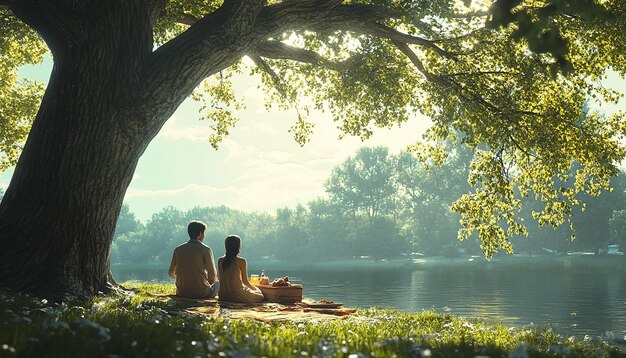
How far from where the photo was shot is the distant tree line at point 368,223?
13138cm

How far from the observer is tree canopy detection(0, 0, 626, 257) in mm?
12438

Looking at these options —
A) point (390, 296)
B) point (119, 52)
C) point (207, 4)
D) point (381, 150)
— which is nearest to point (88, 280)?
point (119, 52)

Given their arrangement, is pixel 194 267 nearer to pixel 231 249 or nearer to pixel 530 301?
pixel 231 249

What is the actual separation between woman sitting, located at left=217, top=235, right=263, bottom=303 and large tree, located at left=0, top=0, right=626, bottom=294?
2862 mm

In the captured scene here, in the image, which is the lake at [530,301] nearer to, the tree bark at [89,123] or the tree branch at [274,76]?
the tree branch at [274,76]

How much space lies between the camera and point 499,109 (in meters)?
18.2

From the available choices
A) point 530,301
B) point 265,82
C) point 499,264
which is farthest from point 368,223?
point 265,82

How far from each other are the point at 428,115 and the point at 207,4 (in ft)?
28.2

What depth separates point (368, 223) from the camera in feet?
465

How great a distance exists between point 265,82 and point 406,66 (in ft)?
23.2

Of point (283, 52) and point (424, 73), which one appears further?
point (424, 73)

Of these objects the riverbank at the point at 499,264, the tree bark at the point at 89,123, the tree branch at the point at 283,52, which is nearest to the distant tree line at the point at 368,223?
the riverbank at the point at 499,264

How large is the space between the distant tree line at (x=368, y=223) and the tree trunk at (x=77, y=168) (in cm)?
10727

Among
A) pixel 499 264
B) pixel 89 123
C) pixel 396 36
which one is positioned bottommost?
pixel 499 264
